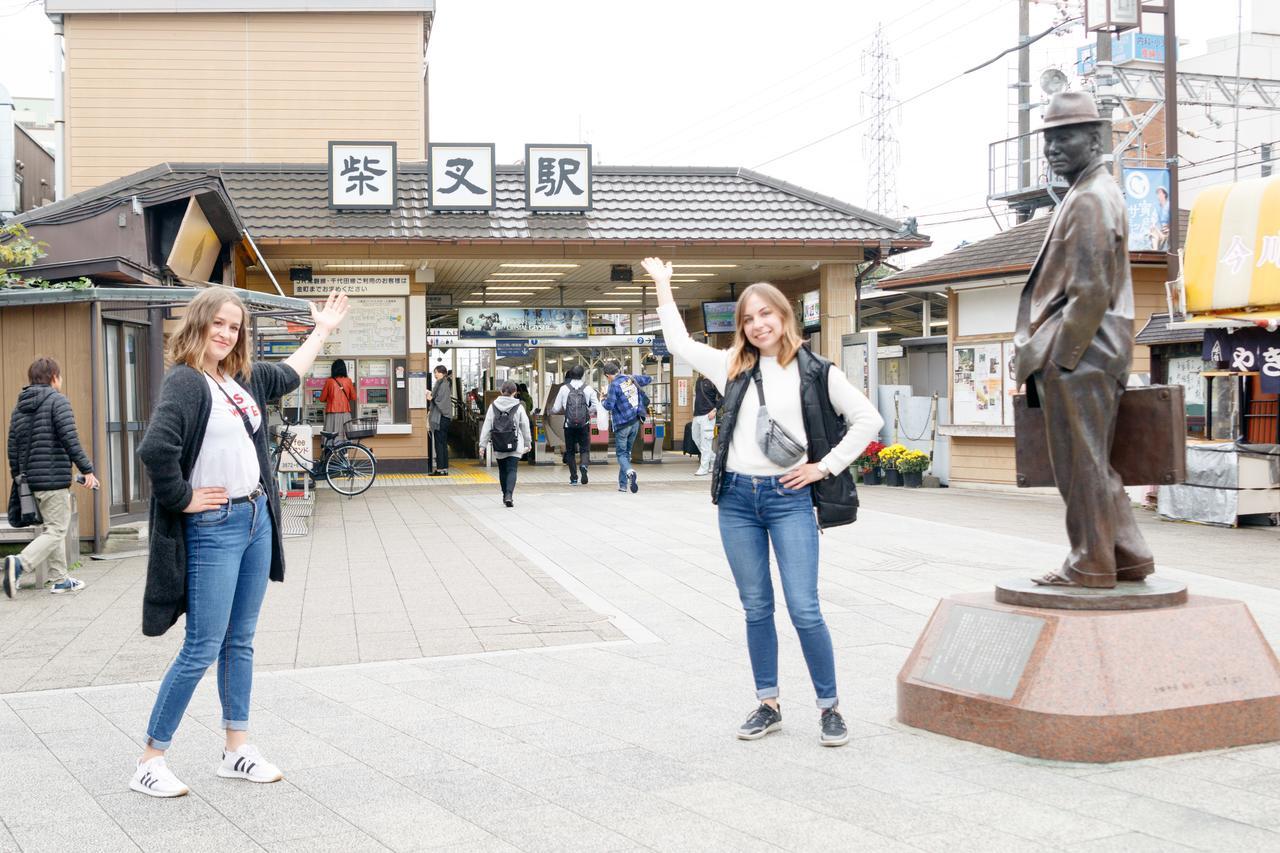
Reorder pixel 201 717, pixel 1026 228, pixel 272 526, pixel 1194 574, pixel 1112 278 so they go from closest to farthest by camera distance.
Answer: pixel 272 526
pixel 1112 278
pixel 201 717
pixel 1194 574
pixel 1026 228

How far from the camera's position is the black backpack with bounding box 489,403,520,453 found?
51.8ft

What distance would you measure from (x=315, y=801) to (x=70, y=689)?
2.64 metres

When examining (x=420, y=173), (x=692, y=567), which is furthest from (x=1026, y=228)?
(x=692, y=567)

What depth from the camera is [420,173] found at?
2128 cm

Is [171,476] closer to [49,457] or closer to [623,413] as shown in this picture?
[49,457]

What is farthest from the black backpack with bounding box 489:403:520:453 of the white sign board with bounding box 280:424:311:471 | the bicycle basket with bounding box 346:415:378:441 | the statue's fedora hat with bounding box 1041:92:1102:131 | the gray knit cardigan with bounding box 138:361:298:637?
the gray knit cardigan with bounding box 138:361:298:637

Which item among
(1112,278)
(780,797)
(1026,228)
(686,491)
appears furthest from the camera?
(1026,228)

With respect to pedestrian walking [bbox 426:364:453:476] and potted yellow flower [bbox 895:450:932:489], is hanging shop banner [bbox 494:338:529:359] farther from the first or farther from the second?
potted yellow flower [bbox 895:450:932:489]

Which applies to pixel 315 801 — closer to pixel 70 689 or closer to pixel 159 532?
pixel 159 532

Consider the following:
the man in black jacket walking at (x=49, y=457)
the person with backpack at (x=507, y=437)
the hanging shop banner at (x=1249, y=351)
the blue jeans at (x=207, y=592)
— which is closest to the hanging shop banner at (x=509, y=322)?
the person with backpack at (x=507, y=437)

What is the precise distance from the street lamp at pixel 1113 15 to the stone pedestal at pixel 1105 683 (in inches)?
495

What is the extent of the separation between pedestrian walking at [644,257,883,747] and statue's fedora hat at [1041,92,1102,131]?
1.45 m

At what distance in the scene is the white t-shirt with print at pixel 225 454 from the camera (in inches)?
177

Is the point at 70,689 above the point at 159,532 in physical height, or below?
below
